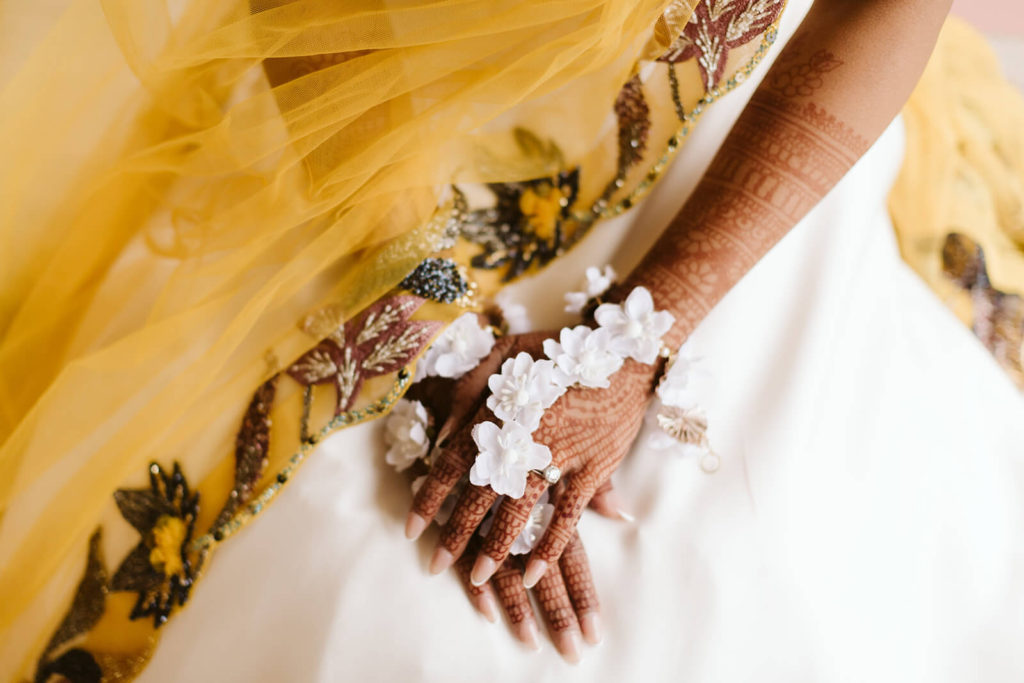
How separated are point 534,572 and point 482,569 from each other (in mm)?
46

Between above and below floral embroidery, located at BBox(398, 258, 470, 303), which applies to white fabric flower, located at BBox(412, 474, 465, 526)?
below

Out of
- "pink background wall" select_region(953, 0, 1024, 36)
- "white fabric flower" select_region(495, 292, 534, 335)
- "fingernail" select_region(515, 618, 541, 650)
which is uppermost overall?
"pink background wall" select_region(953, 0, 1024, 36)

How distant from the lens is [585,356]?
0.63 meters

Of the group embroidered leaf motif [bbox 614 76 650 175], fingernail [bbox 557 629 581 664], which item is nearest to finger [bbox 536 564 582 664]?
fingernail [bbox 557 629 581 664]

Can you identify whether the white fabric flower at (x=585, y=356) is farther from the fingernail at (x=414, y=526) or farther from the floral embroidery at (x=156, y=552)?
the floral embroidery at (x=156, y=552)

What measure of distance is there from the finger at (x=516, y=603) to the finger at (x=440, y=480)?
0.08 metres

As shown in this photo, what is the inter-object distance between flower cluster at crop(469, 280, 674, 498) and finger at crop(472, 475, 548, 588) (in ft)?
0.05

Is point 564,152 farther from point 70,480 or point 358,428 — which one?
point 70,480

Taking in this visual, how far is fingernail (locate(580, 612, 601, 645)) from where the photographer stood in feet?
1.87

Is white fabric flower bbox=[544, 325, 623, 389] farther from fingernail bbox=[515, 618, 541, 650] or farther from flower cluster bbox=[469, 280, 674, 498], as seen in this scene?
fingernail bbox=[515, 618, 541, 650]

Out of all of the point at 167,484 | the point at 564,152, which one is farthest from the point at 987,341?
the point at 167,484

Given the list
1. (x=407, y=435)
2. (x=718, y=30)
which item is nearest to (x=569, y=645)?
(x=407, y=435)

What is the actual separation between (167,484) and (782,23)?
77cm

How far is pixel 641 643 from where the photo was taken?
0.56 meters
